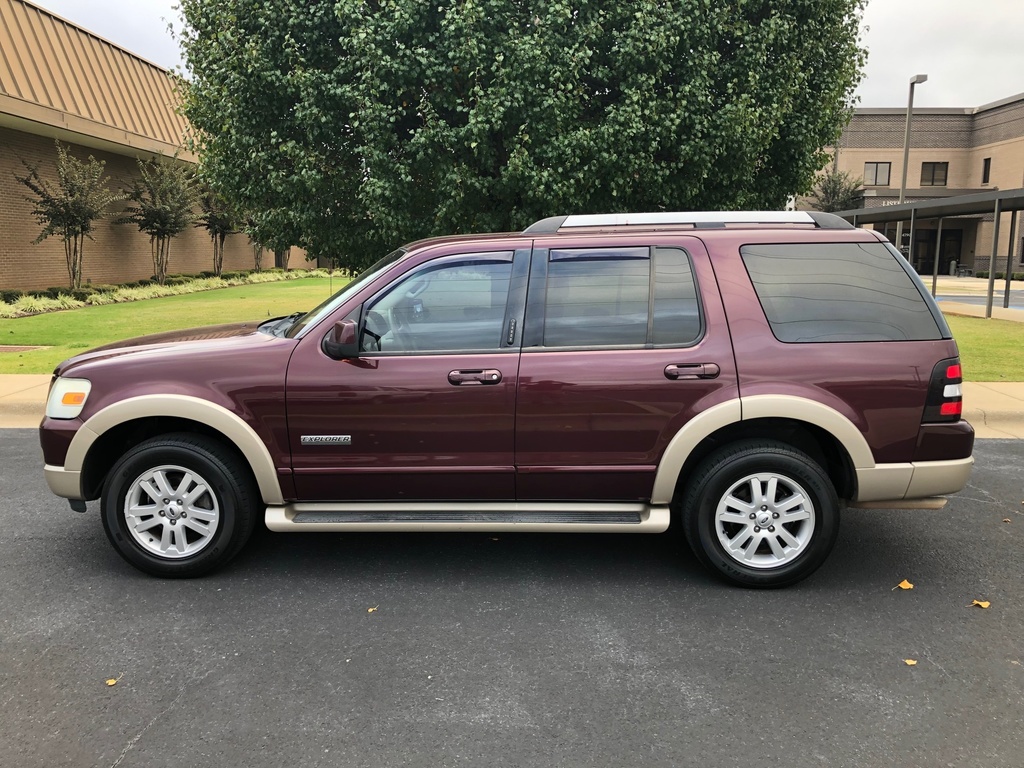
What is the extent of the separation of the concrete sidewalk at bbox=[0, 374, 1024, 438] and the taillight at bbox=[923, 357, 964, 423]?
168 inches

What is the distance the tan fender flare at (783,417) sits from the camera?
387cm

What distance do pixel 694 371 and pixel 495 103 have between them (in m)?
4.86

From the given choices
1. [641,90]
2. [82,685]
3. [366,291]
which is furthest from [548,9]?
[82,685]

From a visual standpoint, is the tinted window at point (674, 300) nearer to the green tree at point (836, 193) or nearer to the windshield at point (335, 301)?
the windshield at point (335, 301)

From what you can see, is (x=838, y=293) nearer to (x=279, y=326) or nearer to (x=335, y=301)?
(x=335, y=301)

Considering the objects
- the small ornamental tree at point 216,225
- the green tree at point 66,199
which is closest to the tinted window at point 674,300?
the green tree at point 66,199

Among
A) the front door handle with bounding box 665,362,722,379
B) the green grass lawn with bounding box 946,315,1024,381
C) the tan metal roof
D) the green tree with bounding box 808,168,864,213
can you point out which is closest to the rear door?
the front door handle with bounding box 665,362,722,379

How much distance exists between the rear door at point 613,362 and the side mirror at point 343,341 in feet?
2.80

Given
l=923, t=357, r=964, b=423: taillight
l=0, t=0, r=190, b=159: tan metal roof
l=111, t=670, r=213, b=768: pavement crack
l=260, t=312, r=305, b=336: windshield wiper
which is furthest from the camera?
l=0, t=0, r=190, b=159: tan metal roof

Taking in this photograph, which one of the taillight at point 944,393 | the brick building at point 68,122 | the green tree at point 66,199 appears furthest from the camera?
the green tree at point 66,199

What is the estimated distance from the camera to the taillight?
387cm

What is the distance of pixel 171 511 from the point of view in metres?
4.08

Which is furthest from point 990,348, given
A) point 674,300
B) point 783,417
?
point 674,300

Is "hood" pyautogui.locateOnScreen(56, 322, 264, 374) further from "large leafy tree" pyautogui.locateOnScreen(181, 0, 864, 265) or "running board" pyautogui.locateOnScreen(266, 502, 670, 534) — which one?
"large leafy tree" pyautogui.locateOnScreen(181, 0, 864, 265)
